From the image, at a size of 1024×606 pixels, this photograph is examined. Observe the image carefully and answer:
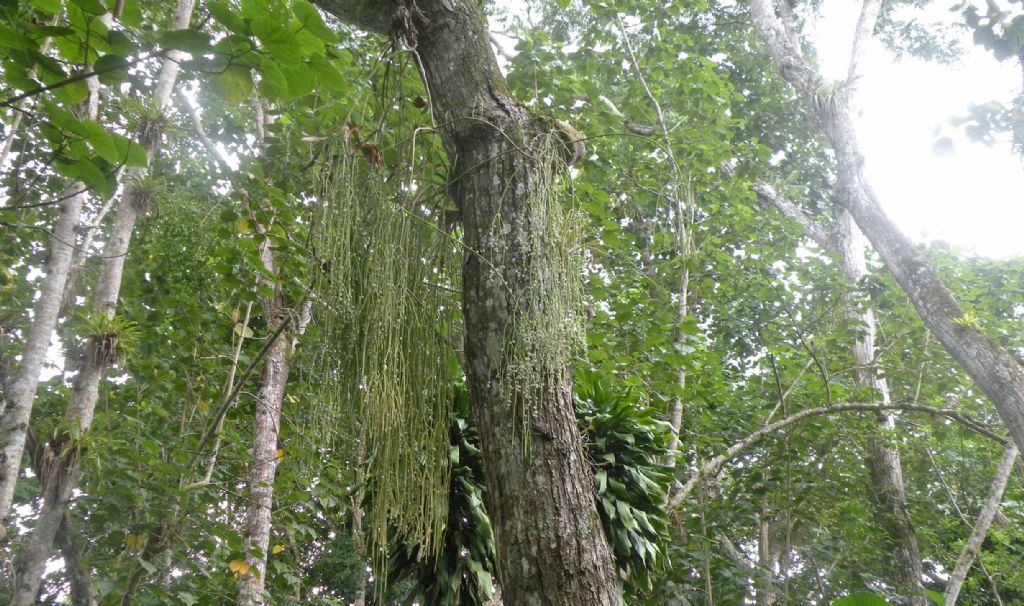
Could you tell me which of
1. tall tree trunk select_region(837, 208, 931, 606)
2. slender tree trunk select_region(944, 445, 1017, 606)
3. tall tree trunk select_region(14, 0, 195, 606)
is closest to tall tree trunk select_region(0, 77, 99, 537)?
tall tree trunk select_region(14, 0, 195, 606)

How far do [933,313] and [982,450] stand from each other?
198cm

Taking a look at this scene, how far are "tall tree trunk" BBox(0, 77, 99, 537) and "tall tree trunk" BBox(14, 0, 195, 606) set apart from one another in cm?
12

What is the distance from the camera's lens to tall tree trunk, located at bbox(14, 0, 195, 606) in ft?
6.16

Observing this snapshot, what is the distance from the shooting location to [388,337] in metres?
1.32

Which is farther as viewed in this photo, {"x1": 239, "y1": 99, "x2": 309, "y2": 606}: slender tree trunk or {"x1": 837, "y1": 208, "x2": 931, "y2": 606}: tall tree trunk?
{"x1": 837, "y1": 208, "x2": 931, "y2": 606}: tall tree trunk

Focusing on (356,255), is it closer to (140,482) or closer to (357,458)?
(357,458)

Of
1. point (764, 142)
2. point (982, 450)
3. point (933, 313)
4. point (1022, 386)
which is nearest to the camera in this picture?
point (1022, 386)

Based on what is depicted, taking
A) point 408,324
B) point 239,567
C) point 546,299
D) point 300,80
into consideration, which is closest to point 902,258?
point 546,299

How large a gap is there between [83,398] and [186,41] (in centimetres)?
178

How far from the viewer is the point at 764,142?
7.86 m

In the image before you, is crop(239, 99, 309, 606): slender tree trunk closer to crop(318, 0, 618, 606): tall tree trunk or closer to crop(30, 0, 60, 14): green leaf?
crop(318, 0, 618, 606): tall tree trunk

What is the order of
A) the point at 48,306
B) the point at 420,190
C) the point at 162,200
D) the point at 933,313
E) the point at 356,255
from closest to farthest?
the point at 356,255, the point at 420,190, the point at 48,306, the point at 162,200, the point at 933,313

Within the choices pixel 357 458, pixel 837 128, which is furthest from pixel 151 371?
pixel 837 128

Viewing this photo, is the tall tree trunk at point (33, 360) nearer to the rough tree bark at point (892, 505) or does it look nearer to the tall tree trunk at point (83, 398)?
the tall tree trunk at point (83, 398)
